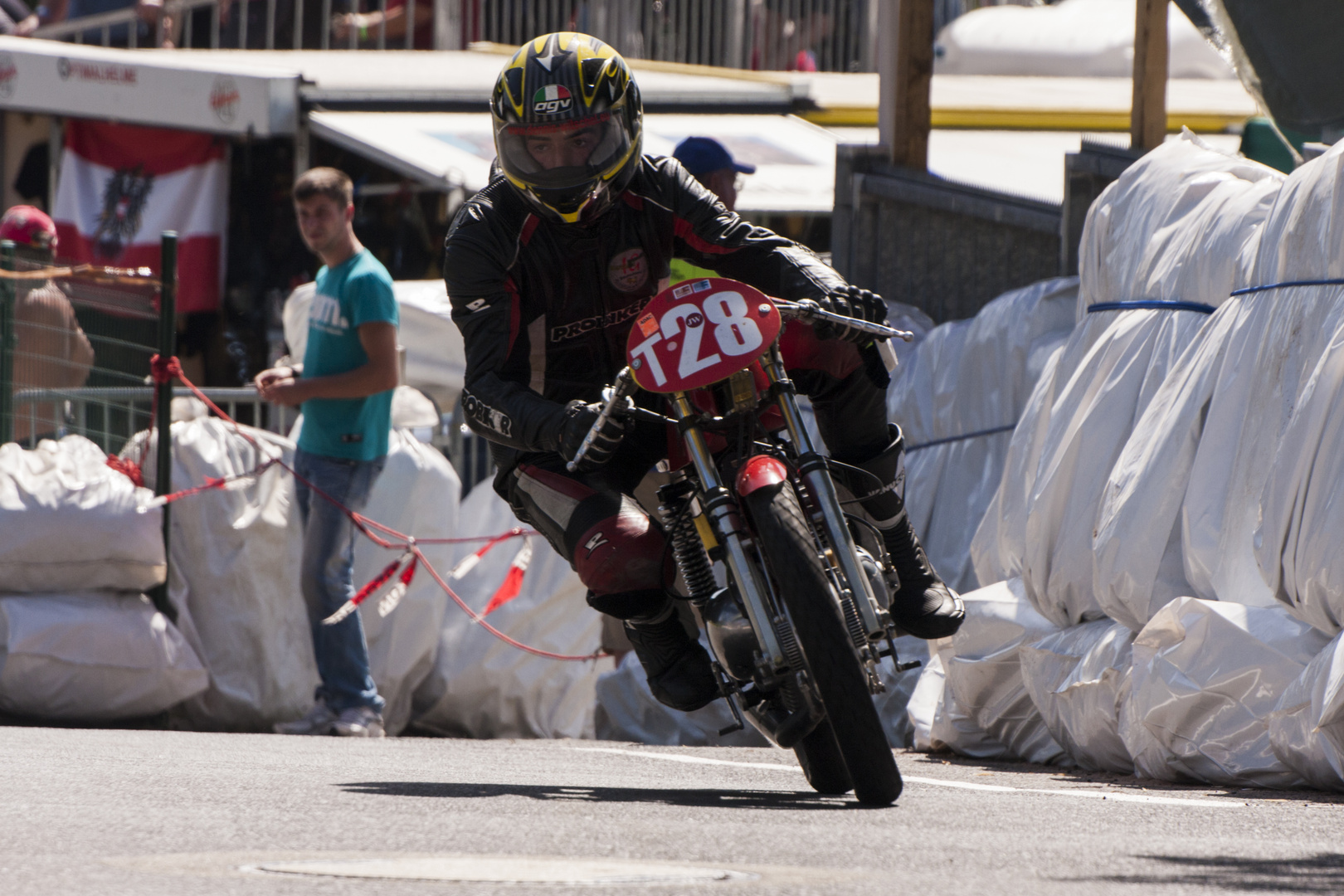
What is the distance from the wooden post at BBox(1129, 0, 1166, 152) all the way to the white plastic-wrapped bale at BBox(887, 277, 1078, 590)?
140 centimetres

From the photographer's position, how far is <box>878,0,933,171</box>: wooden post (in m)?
9.57

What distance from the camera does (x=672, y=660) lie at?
462 cm

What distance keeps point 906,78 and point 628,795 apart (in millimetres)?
6088

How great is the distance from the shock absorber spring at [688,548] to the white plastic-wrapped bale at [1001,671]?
198 cm

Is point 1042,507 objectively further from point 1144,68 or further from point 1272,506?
point 1144,68

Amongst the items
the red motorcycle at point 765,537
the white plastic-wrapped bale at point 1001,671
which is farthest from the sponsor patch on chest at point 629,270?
the white plastic-wrapped bale at point 1001,671

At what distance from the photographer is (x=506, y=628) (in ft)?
28.9

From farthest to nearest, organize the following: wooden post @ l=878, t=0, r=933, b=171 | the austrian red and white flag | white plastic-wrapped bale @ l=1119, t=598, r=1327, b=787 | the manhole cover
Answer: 1. the austrian red and white flag
2. wooden post @ l=878, t=0, r=933, b=171
3. white plastic-wrapped bale @ l=1119, t=598, r=1327, b=787
4. the manhole cover

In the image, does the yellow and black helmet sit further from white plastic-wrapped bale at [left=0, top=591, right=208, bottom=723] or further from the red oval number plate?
white plastic-wrapped bale at [left=0, top=591, right=208, bottom=723]

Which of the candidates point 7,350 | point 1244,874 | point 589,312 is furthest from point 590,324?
point 7,350

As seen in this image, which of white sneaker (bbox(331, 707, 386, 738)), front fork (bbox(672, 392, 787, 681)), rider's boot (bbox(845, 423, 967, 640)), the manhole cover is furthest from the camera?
white sneaker (bbox(331, 707, 386, 738))

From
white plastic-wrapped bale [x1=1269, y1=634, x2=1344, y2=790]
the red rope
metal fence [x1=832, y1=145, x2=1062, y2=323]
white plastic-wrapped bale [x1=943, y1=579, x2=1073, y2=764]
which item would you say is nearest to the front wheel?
white plastic-wrapped bale [x1=1269, y1=634, x2=1344, y2=790]

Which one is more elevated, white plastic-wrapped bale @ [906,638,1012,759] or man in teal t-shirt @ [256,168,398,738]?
man in teal t-shirt @ [256,168,398,738]

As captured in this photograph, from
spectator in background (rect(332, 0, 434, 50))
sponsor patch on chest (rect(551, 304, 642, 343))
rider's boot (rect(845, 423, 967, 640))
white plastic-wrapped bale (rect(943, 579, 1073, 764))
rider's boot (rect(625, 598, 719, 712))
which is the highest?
spectator in background (rect(332, 0, 434, 50))
